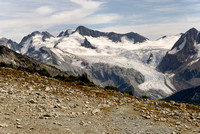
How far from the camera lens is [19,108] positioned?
22703 millimetres

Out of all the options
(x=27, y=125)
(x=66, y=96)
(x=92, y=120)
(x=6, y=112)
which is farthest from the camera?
(x=66, y=96)

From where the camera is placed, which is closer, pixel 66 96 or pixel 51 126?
pixel 51 126

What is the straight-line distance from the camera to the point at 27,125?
774 inches

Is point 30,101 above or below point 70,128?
above

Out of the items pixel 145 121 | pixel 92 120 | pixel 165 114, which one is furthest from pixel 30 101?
pixel 165 114

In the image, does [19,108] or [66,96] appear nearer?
[19,108]

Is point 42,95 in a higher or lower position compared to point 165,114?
higher

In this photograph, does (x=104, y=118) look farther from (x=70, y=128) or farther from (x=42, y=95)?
(x=42, y=95)

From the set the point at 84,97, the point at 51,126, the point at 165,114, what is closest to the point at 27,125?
the point at 51,126

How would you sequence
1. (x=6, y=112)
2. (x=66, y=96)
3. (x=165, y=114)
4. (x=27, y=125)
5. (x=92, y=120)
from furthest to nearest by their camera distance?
(x=66, y=96) → (x=165, y=114) → (x=92, y=120) → (x=6, y=112) → (x=27, y=125)

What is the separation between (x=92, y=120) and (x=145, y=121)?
226 inches

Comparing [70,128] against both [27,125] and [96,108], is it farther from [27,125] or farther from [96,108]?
[96,108]

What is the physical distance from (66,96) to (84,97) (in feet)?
9.20

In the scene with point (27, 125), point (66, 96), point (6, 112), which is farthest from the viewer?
point (66, 96)
